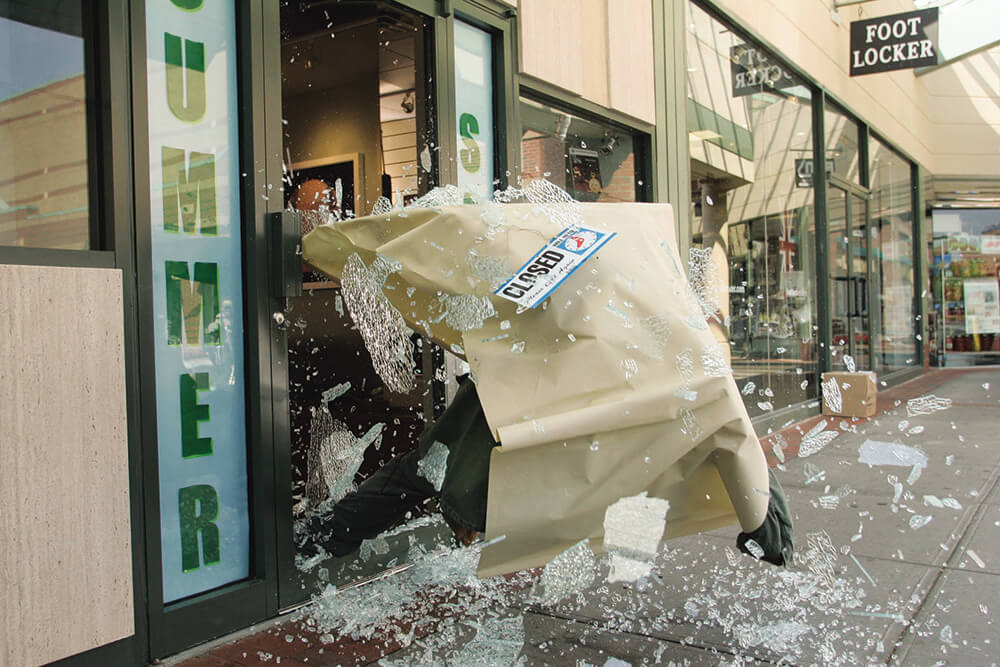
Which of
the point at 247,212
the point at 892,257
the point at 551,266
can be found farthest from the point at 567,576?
the point at 892,257

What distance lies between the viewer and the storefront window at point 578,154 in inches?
206

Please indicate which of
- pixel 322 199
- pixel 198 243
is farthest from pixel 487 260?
pixel 322 199

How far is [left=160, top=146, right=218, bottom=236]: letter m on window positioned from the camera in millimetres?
3098

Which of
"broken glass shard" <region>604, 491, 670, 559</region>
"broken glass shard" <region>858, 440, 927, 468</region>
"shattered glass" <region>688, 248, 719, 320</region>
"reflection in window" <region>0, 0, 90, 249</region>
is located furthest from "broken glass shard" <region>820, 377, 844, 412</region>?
"reflection in window" <region>0, 0, 90, 249</region>

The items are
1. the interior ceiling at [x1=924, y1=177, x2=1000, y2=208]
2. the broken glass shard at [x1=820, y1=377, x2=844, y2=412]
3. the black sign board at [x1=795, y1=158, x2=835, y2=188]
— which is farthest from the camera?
the interior ceiling at [x1=924, y1=177, x2=1000, y2=208]

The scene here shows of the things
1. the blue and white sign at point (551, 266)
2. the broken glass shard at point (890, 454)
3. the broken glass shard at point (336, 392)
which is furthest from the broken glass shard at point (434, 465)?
the broken glass shard at point (890, 454)

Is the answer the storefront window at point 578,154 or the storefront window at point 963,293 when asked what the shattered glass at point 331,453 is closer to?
the storefront window at point 578,154

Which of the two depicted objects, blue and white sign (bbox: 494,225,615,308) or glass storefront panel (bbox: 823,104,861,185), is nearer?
blue and white sign (bbox: 494,225,615,308)

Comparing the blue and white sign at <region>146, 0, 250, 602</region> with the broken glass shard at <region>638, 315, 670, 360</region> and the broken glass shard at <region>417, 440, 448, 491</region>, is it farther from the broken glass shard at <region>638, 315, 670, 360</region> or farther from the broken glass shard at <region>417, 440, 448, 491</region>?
the broken glass shard at <region>638, 315, 670, 360</region>

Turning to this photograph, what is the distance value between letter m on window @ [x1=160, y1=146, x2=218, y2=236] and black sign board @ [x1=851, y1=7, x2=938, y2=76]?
10.1m

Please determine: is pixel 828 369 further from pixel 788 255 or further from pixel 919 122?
pixel 919 122

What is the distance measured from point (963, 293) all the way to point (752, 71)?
1296 cm

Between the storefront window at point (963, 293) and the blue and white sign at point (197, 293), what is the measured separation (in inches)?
722

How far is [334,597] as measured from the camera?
364 centimetres
